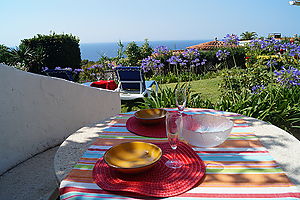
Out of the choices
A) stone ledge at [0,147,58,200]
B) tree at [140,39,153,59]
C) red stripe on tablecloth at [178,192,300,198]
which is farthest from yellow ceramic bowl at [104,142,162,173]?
tree at [140,39,153,59]

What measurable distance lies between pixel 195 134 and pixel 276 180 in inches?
17.5

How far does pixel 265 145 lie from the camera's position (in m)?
1.42

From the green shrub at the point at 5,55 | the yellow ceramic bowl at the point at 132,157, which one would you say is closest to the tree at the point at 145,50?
the green shrub at the point at 5,55

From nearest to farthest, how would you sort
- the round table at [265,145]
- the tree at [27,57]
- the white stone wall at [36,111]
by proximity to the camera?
the round table at [265,145] < the white stone wall at [36,111] < the tree at [27,57]

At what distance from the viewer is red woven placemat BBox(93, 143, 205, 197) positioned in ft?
3.17

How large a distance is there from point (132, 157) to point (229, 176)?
19.4 inches

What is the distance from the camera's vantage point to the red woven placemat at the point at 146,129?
157cm

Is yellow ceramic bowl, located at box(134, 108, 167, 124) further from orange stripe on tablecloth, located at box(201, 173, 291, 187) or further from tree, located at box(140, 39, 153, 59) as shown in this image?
tree, located at box(140, 39, 153, 59)

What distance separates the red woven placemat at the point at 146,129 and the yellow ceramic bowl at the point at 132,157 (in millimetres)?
286

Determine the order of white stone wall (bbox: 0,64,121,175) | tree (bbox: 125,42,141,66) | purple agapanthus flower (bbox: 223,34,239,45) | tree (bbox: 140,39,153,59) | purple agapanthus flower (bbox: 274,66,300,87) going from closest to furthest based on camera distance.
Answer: white stone wall (bbox: 0,64,121,175) → purple agapanthus flower (bbox: 274,66,300,87) → purple agapanthus flower (bbox: 223,34,239,45) → tree (bbox: 125,42,141,66) → tree (bbox: 140,39,153,59)

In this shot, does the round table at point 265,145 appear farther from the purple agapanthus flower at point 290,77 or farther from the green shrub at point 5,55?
the green shrub at point 5,55

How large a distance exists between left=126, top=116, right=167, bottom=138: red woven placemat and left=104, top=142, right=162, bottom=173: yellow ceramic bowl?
29 centimetres

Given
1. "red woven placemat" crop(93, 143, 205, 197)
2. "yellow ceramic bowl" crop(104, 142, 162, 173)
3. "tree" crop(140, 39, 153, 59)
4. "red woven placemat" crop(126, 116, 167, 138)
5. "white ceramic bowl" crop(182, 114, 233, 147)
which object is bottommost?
"red woven placemat" crop(93, 143, 205, 197)

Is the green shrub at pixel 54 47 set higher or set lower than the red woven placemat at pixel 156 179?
higher
